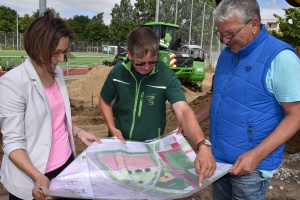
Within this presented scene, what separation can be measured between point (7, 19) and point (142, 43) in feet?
229

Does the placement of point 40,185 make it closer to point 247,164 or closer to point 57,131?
point 57,131

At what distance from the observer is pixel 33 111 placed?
71.9 inches

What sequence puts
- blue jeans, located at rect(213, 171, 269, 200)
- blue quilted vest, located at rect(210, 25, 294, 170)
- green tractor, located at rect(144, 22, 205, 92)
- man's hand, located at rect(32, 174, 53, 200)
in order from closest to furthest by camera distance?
man's hand, located at rect(32, 174, 53, 200) < blue quilted vest, located at rect(210, 25, 294, 170) < blue jeans, located at rect(213, 171, 269, 200) < green tractor, located at rect(144, 22, 205, 92)

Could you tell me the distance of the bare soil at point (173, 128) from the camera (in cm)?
431

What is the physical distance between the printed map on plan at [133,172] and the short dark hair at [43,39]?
579 mm

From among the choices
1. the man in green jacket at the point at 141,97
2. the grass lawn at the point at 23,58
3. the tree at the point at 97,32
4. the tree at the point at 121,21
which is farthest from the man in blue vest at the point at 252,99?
the tree at the point at 97,32

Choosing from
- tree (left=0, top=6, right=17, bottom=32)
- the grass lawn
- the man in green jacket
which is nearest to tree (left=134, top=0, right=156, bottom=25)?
tree (left=0, top=6, right=17, bottom=32)

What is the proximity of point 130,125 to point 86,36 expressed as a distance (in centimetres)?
7835

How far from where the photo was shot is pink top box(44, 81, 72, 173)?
1983 mm

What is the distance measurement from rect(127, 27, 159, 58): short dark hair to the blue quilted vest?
1.56ft

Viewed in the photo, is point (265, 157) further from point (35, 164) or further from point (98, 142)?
point (35, 164)

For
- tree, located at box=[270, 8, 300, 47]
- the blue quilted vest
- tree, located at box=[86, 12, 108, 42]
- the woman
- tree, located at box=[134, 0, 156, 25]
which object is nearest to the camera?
the woman

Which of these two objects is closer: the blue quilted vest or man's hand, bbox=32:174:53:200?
man's hand, bbox=32:174:53:200

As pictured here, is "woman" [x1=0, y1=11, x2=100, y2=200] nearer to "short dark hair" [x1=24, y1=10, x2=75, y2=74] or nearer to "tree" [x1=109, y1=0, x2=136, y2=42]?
"short dark hair" [x1=24, y1=10, x2=75, y2=74]
